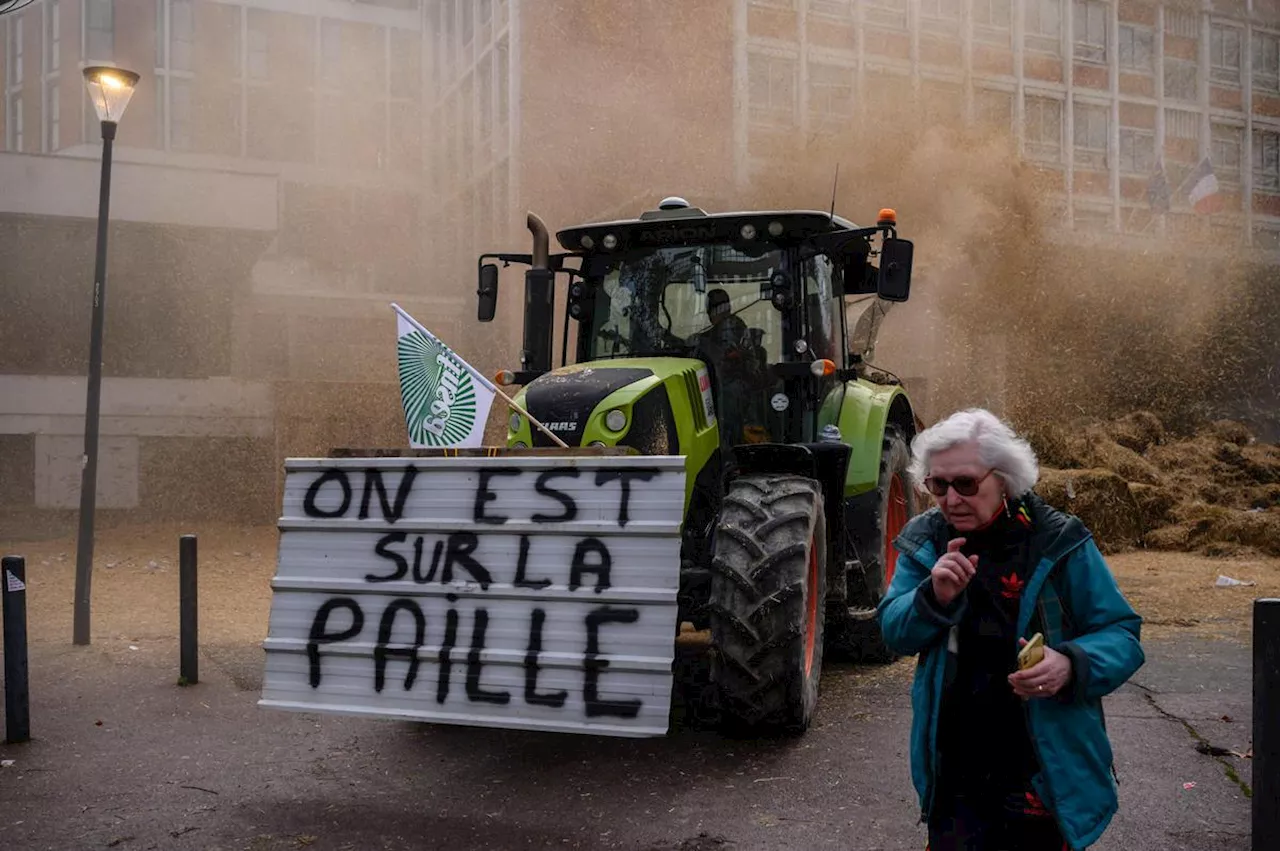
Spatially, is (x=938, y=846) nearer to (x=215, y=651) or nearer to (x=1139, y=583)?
(x=215, y=651)

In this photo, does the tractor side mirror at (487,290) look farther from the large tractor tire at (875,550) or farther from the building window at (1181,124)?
the building window at (1181,124)

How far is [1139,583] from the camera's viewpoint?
35.6 feet

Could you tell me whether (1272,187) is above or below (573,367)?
above

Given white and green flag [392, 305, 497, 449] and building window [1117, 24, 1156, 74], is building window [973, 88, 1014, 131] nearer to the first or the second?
building window [1117, 24, 1156, 74]

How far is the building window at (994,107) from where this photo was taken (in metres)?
37.0

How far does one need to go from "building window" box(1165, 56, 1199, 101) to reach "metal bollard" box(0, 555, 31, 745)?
141ft

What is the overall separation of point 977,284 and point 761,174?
700cm

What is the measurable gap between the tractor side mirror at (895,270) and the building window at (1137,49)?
38.5 meters

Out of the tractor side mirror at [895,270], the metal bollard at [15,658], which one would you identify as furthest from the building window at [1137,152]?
the metal bollard at [15,658]

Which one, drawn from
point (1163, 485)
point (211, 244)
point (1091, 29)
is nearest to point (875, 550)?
point (1163, 485)

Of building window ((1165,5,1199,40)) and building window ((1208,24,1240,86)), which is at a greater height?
building window ((1165,5,1199,40))

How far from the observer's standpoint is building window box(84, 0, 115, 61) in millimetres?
35344

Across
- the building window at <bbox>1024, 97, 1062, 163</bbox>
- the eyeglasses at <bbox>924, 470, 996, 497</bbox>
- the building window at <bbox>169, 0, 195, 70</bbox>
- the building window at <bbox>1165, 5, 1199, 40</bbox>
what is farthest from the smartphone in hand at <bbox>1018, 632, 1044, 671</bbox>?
the building window at <bbox>1165, 5, 1199, 40</bbox>

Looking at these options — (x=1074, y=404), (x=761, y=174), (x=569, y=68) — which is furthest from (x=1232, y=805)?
(x=569, y=68)
